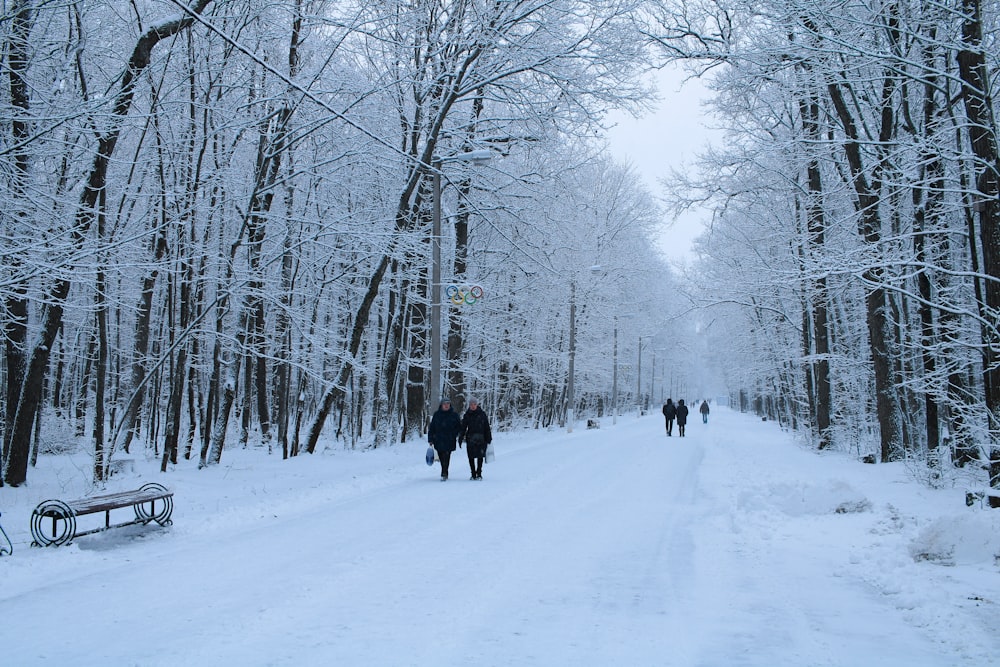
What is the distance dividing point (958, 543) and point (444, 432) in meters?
9.01

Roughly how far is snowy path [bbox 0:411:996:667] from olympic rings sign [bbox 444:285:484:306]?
7.73m

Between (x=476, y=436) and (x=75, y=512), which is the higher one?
Result: (x=476, y=436)

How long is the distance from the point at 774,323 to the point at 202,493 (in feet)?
90.2

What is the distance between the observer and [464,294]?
731 inches

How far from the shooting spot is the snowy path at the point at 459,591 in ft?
15.3

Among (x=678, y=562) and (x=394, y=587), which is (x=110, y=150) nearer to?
(x=394, y=587)

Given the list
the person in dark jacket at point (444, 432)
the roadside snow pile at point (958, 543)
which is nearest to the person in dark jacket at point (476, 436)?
the person in dark jacket at point (444, 432)

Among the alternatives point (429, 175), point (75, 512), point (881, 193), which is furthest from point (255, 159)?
point (881, 193)

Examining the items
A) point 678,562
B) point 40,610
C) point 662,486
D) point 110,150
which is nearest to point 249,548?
point 40,610

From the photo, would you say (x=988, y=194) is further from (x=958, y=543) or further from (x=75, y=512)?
(x=75, y=512)

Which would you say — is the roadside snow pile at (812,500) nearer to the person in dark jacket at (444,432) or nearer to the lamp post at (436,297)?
the person in dark jacket at (444,432)

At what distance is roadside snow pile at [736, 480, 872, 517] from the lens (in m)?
10.2

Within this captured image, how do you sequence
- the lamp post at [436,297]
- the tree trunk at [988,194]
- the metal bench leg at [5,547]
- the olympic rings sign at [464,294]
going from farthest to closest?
the olympic rings sign at [464,294] < the lamp post at [436,297] < the tree trunk at [988,194] < the metal bench leg at [5,547]

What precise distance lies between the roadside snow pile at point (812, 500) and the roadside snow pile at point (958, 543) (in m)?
2.75
